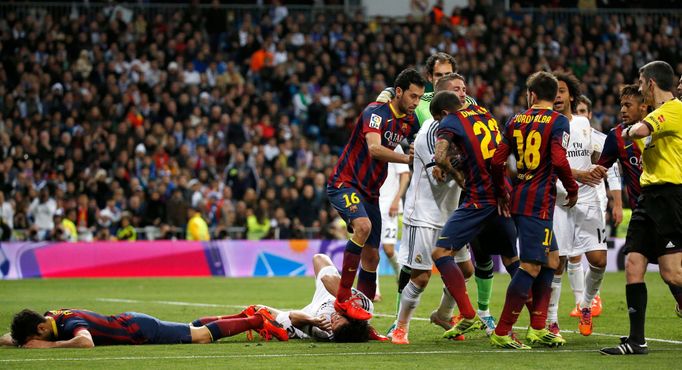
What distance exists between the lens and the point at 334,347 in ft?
32.3

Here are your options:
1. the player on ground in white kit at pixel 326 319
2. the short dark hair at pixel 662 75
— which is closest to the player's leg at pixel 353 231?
the player on ground in white kit at pixel 326 319

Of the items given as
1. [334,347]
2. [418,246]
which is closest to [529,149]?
[418,246]

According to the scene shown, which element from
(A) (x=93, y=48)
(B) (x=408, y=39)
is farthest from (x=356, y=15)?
(A) (x=93, y=48)

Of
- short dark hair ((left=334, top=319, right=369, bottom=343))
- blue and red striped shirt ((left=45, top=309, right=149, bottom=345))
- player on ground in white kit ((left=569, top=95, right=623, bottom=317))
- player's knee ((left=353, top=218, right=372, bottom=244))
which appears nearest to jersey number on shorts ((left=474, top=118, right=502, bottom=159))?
player's knee ((left=353, top=218, right=372, bottom=244))

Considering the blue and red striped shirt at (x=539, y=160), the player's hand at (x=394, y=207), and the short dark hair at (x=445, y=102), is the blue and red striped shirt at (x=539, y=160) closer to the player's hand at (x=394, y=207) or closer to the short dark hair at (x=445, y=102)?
the short dark hair at (x=445, y=102)

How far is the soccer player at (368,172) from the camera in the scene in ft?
34.2

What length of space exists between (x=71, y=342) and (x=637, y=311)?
4.93 meters

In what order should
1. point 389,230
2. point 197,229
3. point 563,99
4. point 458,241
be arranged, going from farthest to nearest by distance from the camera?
point 197,229, point 389,230, point 563,99, point 458,241

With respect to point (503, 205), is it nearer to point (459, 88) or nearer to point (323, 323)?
point (459, 88)

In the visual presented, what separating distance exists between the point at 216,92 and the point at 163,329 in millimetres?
18978

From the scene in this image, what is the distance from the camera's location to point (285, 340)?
10.5 m

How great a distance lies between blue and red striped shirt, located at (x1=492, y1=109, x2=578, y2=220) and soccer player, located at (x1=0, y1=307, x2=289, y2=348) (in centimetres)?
278

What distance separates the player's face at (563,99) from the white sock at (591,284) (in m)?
1.89

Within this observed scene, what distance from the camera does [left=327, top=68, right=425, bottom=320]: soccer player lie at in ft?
34.2
